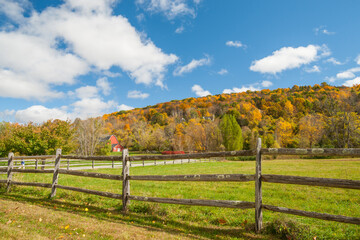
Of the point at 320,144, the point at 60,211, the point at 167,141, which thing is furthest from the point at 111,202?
the point at 167,141

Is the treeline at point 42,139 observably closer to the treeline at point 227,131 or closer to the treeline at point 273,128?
the treeline at point 227,131

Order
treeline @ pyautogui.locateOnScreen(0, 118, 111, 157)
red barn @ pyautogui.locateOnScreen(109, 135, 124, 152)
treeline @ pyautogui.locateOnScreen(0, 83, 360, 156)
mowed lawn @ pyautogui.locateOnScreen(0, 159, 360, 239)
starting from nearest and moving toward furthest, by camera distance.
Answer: mowed lawn @ pyautogui.locateOnScreen(0, 159, 360, 239) < treeline @ pyautogui.locateOnScreen(0, 118, 111, 157) < treeline @ pyautogui.locateOnScreen(0, 83, 360, 156) < red barn @ pyautogui.locateOnScreen(109, 135, 124, 152)

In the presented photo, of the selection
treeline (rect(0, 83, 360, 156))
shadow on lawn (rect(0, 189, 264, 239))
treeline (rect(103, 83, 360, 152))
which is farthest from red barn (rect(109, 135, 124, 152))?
Result: shadow on lawn (rect(0, 189, 264, 239))

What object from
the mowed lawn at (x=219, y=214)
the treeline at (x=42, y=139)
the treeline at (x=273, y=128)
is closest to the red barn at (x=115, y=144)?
the treeline at (x=273, y=128)

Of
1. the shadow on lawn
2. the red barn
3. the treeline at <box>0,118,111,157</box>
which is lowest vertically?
A: the red barn

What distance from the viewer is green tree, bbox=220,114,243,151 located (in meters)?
52.5

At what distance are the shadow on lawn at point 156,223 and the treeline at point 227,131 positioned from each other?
64.7ft

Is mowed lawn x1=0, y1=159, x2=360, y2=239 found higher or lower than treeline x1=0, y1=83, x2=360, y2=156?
lower

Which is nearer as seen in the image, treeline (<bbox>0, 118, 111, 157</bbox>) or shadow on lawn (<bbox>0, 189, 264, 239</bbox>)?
shadow on lawn (<bbox>0, 189, 264, 239</bbox>)

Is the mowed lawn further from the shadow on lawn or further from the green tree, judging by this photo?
the green tree

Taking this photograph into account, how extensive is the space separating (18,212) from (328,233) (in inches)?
310

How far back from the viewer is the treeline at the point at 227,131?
25.3 metres

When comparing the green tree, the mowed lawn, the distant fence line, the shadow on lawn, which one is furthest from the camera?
the green tree

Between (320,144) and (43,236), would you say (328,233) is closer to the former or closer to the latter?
(43,236)
